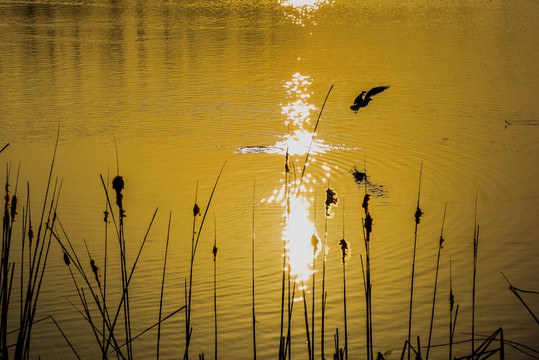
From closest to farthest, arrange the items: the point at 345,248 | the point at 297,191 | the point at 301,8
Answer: the point at 345,248 < the point at 297,191 < the point at 301,8

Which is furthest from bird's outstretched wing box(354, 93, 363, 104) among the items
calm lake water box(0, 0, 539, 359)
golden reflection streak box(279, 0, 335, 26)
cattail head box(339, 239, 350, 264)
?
golden reflection streak box(279, 0, 335, 26)

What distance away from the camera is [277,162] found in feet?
20.1

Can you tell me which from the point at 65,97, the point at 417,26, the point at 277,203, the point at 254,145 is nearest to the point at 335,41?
the point at 417,26

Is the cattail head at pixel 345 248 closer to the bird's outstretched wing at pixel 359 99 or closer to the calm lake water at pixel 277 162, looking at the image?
the calm lake water at pixel 277 162

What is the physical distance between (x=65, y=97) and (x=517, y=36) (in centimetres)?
887

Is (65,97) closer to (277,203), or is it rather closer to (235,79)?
(235,79)

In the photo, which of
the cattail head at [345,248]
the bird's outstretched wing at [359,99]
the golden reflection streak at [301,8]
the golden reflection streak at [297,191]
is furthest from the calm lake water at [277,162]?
the golden reflection streak at [301,8]

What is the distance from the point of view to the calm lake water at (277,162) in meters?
3.64

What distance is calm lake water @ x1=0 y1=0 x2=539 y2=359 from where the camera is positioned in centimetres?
364

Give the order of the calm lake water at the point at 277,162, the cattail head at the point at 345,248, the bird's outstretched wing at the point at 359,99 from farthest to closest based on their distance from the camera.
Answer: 1. the bird's outstretched wing at the point at 359,99
2. the calm lake water at the point at 277,162
3. the cattail head at the point at 345,248

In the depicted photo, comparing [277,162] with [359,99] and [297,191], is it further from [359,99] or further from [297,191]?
[297,191]

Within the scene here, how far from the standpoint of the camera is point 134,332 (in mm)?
3436

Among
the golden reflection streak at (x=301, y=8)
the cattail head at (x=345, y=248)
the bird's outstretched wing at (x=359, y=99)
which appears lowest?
the bird's outstretched wing at (x=359, y=99)

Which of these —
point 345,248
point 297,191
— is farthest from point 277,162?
point 345,248
